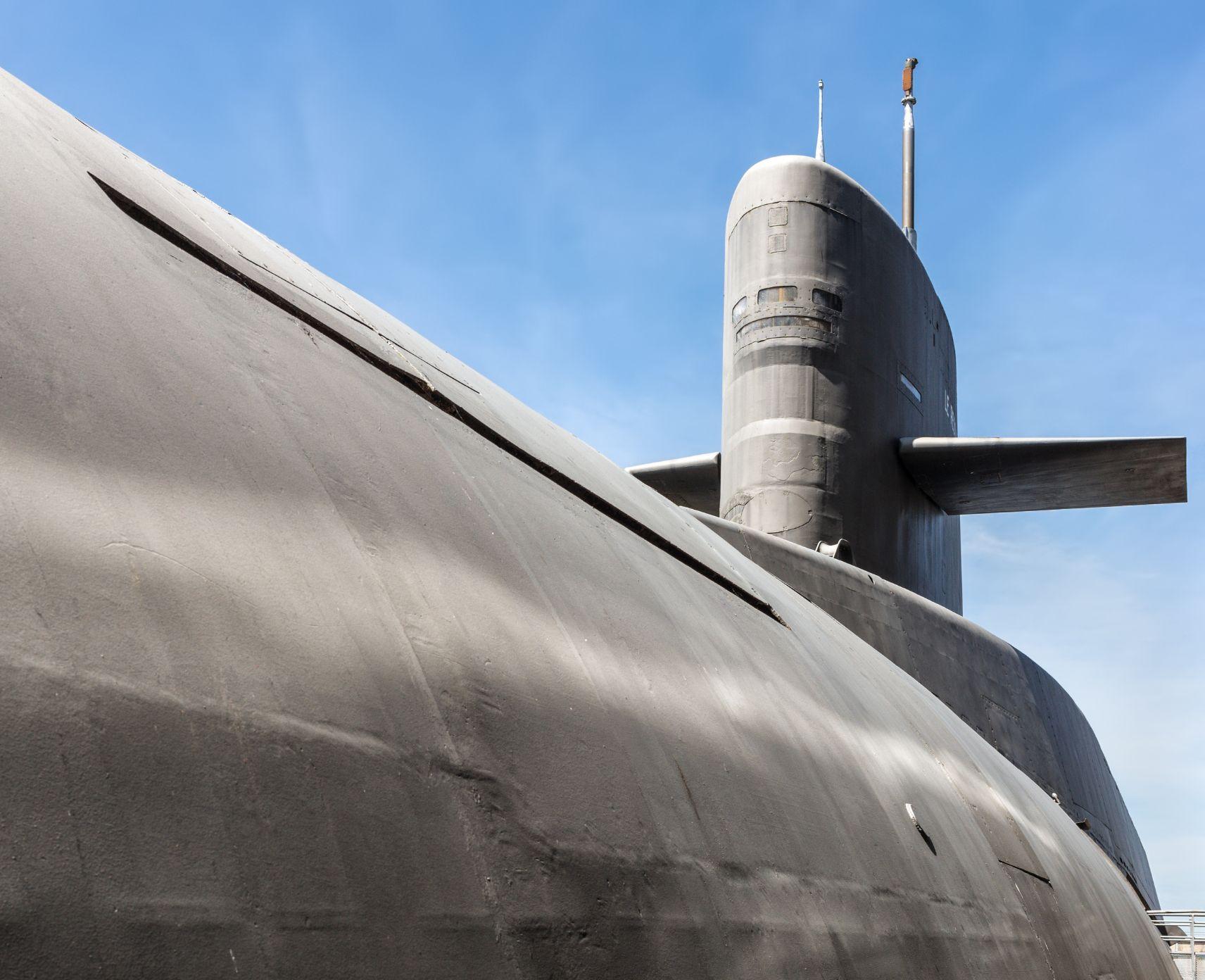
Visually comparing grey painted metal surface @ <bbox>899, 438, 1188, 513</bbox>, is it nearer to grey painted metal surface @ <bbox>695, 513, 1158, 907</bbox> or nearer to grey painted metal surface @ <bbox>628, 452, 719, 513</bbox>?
grey painted metal surface @ <bbox>695, 513, 1158, 907</bbox>

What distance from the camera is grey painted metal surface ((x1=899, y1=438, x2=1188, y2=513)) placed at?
12109 mm

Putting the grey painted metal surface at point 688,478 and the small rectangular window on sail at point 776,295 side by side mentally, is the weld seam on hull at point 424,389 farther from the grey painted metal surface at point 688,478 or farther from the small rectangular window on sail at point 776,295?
the grey painted metal surface at point 688,478

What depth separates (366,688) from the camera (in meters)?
1.78

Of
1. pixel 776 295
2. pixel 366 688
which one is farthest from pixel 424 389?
pixel 776 295

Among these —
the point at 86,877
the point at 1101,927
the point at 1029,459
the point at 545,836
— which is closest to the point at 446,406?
the point at 545,836

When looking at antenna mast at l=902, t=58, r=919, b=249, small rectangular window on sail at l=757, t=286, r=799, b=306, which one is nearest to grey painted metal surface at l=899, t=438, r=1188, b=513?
small rectangular window on sail at l=757, t=286, r=799, b=306

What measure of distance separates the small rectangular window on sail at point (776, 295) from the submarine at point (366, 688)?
7.78 metres

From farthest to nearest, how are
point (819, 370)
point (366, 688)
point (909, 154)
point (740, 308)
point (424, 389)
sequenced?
point (909, 154) → point (740, 308) → point (819, 370) → point (424, 389) → point (366, 688)

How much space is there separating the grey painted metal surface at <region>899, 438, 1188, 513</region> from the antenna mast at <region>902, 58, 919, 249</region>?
6.01 meters

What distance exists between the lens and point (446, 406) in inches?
131

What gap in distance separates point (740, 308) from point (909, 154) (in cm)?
875

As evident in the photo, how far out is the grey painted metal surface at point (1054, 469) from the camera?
1211 cm

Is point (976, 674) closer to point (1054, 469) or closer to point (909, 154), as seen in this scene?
point (1054, 469)

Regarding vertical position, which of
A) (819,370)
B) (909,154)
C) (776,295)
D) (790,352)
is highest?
(909,154)
